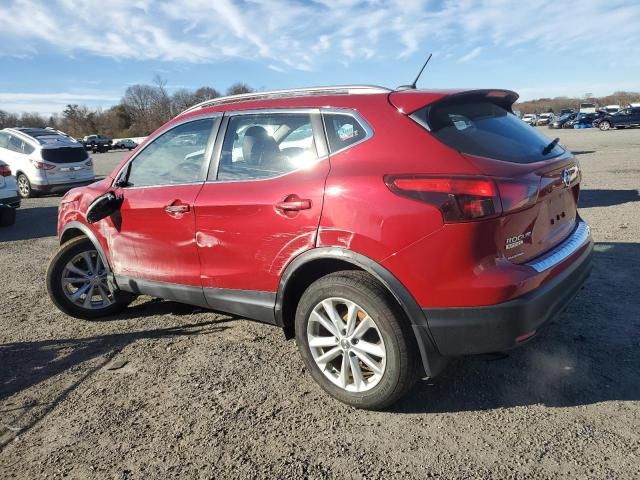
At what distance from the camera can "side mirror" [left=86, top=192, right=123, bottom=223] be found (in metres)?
4.00

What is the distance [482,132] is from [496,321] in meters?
1.08

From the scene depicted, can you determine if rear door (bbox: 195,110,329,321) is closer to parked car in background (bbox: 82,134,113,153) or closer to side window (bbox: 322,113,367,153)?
side window (bbox: 322,113,367,153)

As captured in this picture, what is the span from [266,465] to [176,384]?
3.52 ft

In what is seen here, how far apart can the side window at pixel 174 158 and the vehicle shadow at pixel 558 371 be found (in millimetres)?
2175

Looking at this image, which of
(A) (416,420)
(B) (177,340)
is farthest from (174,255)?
(A) (416,420)

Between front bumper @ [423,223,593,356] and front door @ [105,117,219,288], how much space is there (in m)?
1.83

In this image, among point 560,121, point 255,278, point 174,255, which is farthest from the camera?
point 560,121

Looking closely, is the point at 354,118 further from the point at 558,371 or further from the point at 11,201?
the point at 11,201

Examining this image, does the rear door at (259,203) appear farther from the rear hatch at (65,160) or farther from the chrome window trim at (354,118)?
the rear hatch at (65,160)

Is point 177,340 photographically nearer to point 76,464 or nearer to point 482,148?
point 76,464

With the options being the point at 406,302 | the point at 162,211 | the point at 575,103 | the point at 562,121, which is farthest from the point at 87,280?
the point at 575,103

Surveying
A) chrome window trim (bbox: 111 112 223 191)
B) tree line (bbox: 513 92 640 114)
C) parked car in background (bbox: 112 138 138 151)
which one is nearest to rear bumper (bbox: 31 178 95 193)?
chrome window trim (bbox: 111 112 223 191)

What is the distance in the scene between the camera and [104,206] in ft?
13.1

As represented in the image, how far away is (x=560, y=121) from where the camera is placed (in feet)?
171
